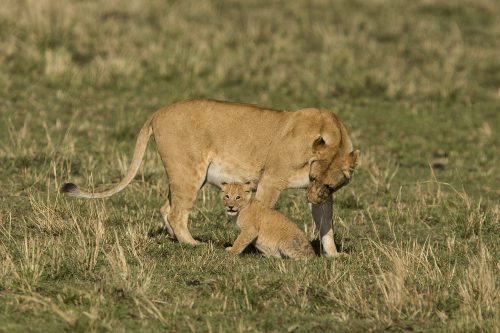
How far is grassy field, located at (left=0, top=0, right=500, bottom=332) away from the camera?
23.8 ft

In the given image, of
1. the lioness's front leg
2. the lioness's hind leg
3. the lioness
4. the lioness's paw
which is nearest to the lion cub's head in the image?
the lioness

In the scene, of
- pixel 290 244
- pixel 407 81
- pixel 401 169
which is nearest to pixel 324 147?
pixel 290 244

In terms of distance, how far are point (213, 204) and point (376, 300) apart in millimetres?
3955

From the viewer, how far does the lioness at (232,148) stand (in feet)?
29.2

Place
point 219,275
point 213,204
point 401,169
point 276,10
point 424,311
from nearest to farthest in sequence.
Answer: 1. point 424,311
2. point 219,275
3. point 213,204
4. point 401,169
5. point 276,10

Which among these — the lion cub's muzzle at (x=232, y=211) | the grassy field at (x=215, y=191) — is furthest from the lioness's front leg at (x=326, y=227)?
the lion cub's muzzle at (x=232, y=211)

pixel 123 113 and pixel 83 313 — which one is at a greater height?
pixel 83 313

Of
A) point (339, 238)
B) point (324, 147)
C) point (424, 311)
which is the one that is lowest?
point (339, 238)

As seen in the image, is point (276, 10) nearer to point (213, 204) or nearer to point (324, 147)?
point (213, 204)

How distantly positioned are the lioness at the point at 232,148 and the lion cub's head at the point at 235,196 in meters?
0.18

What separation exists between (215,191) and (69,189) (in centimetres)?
297

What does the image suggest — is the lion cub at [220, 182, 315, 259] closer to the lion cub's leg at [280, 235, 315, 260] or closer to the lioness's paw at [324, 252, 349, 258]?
the lion cub's leg at [280, 235, 315, 260]

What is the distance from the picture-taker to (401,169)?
544 inches

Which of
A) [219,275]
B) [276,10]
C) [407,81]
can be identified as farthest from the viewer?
[276,10]
